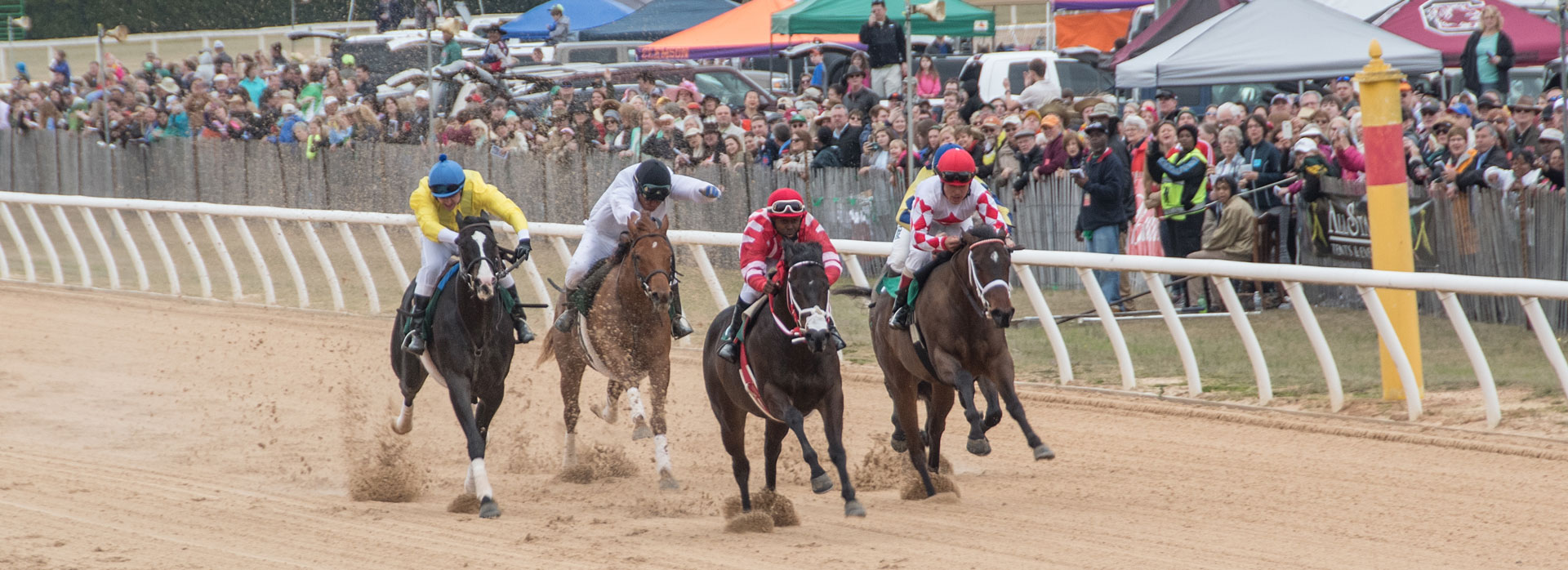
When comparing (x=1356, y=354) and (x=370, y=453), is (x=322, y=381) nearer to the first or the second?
(x=370, y=453)

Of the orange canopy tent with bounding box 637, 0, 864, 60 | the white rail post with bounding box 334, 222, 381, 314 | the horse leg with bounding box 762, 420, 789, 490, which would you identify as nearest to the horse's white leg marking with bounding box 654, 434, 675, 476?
the horse leg with bounding box 762, 420, 789, 490

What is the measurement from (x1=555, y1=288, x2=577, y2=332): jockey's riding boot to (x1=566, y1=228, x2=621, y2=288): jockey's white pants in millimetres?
52

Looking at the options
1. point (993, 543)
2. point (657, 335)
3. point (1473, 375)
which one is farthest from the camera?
point (1473, 375)

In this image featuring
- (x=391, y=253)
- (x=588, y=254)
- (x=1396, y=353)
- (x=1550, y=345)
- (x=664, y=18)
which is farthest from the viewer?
(x=664, y=18)

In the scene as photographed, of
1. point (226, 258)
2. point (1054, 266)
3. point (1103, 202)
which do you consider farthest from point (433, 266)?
point (226, 258)

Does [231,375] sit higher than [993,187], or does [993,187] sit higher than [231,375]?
[993,187]

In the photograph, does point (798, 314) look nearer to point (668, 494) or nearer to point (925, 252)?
point (925, 252)

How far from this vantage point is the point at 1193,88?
1809cm

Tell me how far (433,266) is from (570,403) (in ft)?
4.01

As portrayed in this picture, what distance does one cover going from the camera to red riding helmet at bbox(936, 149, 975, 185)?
7613mm

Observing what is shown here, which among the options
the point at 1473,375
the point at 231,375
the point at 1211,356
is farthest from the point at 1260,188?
the point at 231,375

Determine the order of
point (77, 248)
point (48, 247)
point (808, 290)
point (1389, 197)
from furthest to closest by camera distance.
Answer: point (48, 247)
point (77, 248)
point (1389, 197)
point (808, 290)

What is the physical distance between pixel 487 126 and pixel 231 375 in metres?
6.64

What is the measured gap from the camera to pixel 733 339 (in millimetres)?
7215
